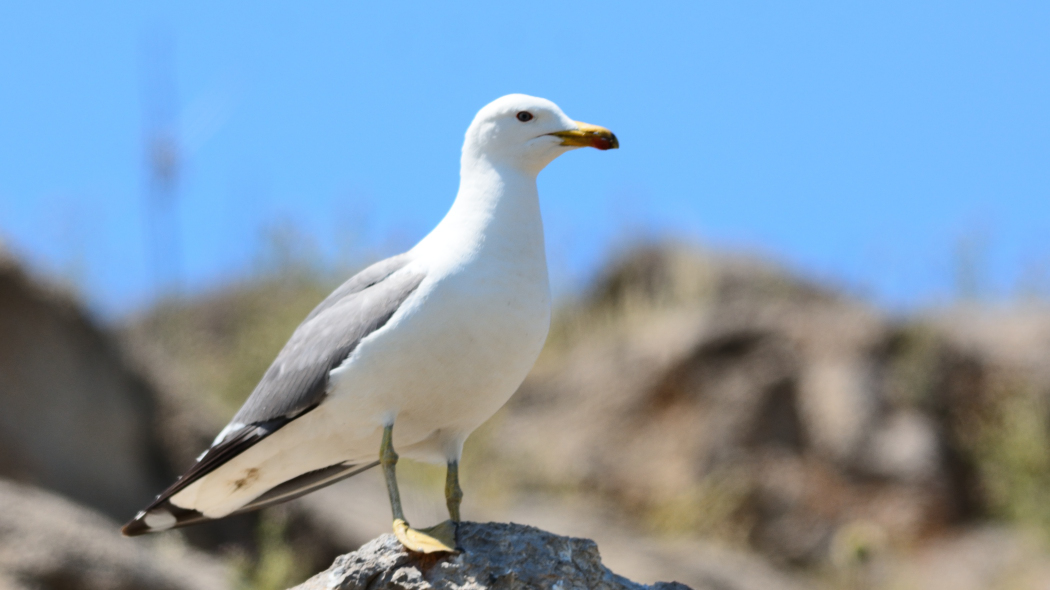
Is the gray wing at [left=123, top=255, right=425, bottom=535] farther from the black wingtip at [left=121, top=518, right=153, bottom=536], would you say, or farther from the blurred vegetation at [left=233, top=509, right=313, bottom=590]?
the blurred vegetation at [left=233, top=509, right=313, bottom=590]

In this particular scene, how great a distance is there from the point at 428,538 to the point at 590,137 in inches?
61.7

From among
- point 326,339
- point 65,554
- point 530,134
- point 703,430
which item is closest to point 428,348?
point 326,339

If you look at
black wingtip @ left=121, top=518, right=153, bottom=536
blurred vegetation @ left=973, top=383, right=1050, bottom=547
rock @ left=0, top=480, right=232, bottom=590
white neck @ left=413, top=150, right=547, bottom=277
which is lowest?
black wingtip @ left=121, top=518, right=153, bottom=536

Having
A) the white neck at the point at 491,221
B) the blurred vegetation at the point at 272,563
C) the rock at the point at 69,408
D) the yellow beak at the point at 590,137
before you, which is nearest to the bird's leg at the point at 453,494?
the white neck at the point at 491,221

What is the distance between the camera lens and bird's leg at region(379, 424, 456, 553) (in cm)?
354

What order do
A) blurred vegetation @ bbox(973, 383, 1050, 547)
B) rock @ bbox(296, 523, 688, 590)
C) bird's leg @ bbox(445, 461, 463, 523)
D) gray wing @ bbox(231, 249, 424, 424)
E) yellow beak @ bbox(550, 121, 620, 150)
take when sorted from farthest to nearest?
1. blurred vegetation @ bbox(973, 383, 1050, 547)
2. yellow beak @ bbox(550, 121, 620, 150)
3. bird's leg @ bbox(445, 461, 463, 523)
4. gray wing @ bbox(231, 249, 424, 424)
5. rock @ bbox(296, 523, 688, 590)

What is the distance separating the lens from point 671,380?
36.4 feet

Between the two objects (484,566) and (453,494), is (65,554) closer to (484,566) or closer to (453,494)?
(453,494)

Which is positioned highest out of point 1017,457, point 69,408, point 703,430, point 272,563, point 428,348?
point 703,430

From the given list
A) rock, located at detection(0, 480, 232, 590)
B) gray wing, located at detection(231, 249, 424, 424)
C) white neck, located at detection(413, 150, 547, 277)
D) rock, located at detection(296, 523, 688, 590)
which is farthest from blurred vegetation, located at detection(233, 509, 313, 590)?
white neck, located at detection(413, 150, 547, 277)

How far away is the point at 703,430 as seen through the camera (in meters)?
10.8

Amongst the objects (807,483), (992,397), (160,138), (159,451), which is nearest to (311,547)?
(159,451)

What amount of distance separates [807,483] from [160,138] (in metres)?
6.95

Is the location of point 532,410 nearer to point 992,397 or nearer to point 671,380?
point 671,380
